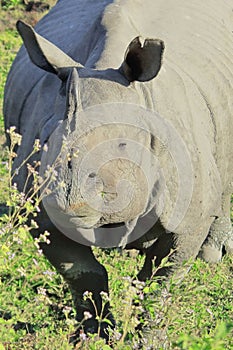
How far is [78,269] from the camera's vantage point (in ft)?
13.9

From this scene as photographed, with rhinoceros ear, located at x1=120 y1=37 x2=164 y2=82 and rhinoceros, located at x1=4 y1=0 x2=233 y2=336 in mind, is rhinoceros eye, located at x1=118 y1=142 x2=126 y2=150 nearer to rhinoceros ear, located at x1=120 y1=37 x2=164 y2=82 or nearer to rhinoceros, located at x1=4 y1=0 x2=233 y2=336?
rhinoceros, located at x1=4 y1=0 x2=233 y2=336

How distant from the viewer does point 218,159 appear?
14.8ft

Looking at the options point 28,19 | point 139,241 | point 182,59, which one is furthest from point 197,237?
point 28,19

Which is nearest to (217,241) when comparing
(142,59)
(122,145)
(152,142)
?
(152,142)

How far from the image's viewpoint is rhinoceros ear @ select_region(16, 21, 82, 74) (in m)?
3.35

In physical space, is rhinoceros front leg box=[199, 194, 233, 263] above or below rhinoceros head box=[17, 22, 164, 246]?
below

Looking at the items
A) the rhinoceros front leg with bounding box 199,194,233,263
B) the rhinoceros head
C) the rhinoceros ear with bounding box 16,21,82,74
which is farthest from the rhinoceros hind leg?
the rhinoceros ear with bounding box 16,21,82,74

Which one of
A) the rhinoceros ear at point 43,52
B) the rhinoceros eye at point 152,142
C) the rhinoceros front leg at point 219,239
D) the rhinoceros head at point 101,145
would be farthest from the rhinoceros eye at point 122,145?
the rhinoceros front leg at point 219,239

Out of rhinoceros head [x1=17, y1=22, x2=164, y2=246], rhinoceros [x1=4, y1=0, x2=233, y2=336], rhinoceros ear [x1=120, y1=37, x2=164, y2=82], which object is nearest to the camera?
rhinoceros head [x1=17, y1=22, x2=164, y2=246]

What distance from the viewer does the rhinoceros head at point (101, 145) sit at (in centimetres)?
285

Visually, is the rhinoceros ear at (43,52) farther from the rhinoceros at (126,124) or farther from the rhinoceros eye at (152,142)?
the rhinoceros eye at (152,142)

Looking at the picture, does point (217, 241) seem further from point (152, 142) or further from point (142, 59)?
point (142, 59)

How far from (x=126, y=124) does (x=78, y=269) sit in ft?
4.38

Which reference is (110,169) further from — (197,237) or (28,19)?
(28,19)
